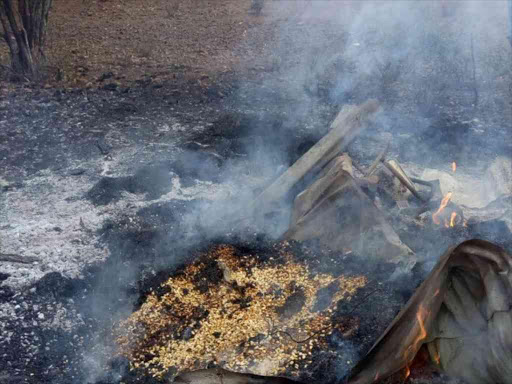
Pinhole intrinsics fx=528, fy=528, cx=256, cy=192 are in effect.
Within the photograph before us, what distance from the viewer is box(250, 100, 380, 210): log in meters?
6.00

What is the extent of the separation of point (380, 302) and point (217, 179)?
109 inches

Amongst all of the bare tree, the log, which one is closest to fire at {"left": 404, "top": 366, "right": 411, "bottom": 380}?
the log

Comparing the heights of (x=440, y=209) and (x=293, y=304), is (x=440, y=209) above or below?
above

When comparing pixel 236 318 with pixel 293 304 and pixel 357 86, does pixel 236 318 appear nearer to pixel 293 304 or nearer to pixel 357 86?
pixel 293 304

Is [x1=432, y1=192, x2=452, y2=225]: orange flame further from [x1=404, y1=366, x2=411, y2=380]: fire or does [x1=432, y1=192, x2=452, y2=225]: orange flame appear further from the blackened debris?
[x1=404, y1=366, x2=411, y2=380]: fire

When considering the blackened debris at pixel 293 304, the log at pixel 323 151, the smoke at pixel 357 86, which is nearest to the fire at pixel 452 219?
the log at pixel 323 151

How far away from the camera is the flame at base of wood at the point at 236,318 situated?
451 centimetres

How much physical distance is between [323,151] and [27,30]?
574cm

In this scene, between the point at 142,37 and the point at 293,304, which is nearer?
the point at 293,304

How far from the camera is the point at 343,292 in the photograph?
5.14m

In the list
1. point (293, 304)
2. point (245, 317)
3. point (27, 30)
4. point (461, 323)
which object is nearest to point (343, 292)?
point (293, 304)

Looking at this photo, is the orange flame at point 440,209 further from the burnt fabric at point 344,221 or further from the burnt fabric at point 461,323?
the burnt fabric at point 461,323

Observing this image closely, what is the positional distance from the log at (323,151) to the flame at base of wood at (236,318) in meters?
0.73

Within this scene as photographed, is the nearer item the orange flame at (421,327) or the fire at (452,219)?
the orange flame at (421,327)
